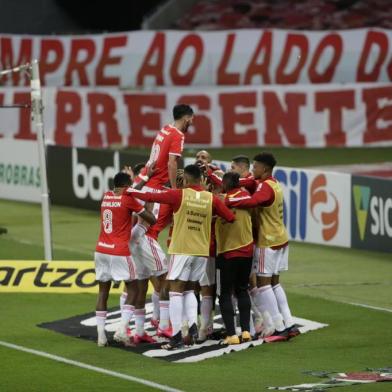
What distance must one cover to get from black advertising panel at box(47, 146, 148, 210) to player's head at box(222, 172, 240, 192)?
38.7ft

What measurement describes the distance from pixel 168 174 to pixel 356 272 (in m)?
5.46

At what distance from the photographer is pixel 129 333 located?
16281 mm

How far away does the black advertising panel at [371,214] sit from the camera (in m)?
22.9

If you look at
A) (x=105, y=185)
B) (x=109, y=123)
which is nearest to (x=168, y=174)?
(x=105, y=185)

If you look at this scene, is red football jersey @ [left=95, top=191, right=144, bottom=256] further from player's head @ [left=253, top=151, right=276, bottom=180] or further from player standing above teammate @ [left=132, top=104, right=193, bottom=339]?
player's head @ [left=253, top=151, right=276, bottom=180]

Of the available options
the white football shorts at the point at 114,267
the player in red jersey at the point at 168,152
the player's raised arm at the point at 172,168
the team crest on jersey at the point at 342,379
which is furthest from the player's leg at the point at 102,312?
the team crest on jersey at the point at 342,379

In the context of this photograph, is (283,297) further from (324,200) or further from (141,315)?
(324,200)

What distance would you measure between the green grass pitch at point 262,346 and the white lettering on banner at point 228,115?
13.4 m

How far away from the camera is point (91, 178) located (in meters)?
29.0

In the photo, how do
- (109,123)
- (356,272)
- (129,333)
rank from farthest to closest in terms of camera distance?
(109,123) → (356,272) → (129,333)

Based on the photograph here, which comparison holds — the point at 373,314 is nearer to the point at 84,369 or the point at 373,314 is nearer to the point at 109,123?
the point at 84,369

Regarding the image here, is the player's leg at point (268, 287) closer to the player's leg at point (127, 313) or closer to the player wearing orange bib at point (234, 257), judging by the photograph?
the player wearing orange bib at point (234, 257)

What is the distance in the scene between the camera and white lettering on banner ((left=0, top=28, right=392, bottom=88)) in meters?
38.7

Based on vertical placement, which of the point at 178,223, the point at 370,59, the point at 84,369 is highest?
the point at 370,59
